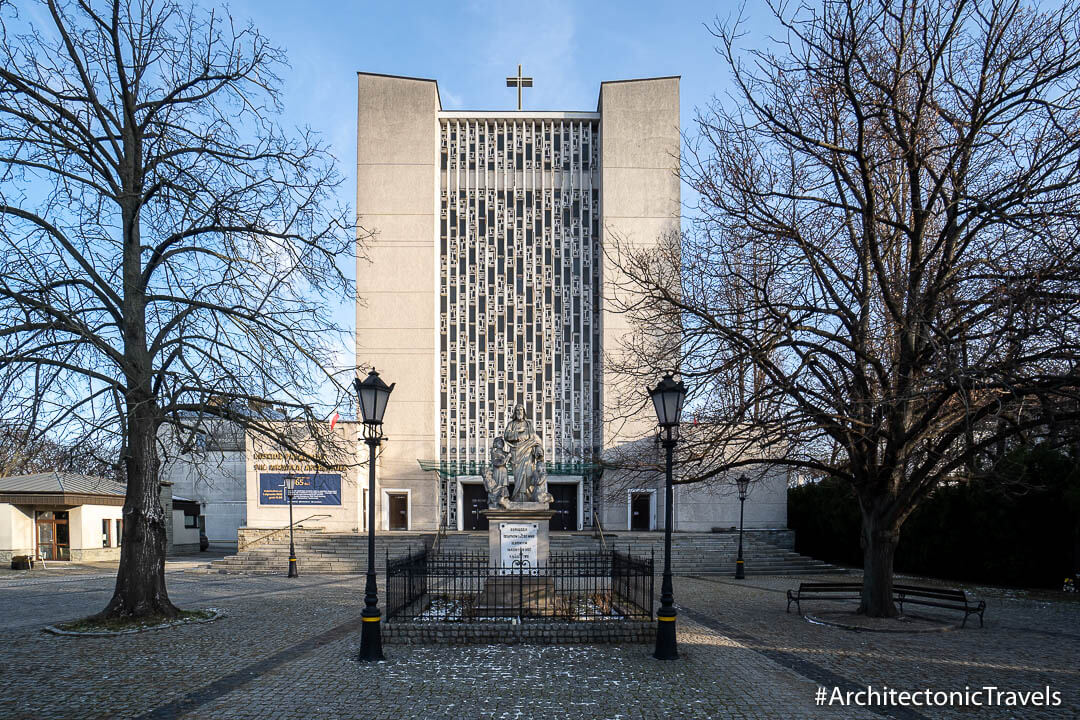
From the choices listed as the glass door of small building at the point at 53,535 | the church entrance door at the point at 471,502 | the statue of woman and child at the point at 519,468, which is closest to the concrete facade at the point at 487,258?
the church entrance door at the point at 471,502

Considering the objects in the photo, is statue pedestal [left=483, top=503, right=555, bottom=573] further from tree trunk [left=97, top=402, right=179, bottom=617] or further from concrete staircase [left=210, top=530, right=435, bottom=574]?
concrete staircase [left=210, top=530, right=435, bottom=574]

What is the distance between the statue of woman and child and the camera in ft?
46.3

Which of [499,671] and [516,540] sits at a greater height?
[516,540]

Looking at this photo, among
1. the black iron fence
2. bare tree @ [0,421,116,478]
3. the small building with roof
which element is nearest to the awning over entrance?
the small building with roof

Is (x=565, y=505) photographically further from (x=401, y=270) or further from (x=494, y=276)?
(x=401, y=270)

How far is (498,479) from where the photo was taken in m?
14.4

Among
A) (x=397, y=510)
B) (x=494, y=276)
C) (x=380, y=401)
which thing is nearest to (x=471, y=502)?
(x=397, y=510)

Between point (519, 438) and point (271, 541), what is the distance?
19.8 m

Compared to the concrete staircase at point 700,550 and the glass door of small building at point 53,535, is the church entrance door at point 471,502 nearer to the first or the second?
the concrete staircase at point 700,550

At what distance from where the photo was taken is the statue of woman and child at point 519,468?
A: 46.3 ft

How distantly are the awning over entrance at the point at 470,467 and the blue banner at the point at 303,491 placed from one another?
15.6 ft

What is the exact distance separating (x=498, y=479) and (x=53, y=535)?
29.2m

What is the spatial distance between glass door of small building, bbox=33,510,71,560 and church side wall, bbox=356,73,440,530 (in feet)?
45.1

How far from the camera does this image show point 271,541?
30.0m
